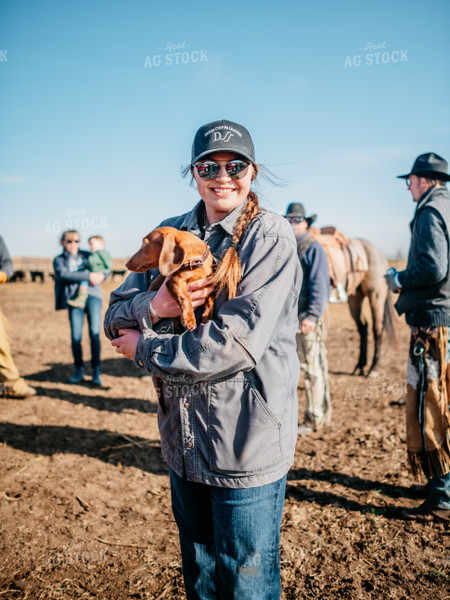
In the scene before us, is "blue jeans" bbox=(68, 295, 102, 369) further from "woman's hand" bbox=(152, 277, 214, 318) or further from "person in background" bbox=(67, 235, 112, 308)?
"woman's hand" bbox=(152, 277, 214, 318)

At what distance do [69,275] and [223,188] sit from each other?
17.3 feet

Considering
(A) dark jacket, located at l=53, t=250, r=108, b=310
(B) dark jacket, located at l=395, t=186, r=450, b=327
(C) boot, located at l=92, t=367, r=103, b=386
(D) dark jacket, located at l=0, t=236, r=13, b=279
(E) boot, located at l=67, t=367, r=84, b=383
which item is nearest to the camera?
(B) dark jacket, located at l=395, t=186, r=450, b=327

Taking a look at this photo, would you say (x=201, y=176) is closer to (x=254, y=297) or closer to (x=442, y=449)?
(x=254, y=297)

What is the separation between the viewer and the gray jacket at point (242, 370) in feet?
4.87

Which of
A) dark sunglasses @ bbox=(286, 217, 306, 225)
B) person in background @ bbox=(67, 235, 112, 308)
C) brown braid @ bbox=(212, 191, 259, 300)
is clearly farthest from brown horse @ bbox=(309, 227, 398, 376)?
brown braid @ bbox=(212, 191, 259, 300)

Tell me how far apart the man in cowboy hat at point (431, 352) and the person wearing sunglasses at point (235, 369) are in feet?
6.37

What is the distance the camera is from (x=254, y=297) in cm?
150

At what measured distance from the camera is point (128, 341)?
180 cm

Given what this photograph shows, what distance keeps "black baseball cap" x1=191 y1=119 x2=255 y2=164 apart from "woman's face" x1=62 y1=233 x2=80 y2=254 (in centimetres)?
545

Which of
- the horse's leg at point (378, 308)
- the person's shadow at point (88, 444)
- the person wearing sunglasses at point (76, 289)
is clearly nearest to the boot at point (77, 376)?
the person wearing sunglasses at point (76, 289)

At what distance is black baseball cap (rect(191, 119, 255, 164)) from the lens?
5.58 ft

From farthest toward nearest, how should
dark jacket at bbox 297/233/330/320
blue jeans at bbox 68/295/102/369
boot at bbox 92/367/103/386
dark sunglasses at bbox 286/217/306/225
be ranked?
boot at bbox 92/367/103/386 → blue jeans at bbox 68/295/102/369 → dark sunglasses at bbox 286/217/306/225 → dark jacket at bbox 297/233/330/320

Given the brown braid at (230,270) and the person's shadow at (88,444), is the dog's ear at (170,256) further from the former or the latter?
the person's shadow at (88,444)

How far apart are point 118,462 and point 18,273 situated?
3300cm
